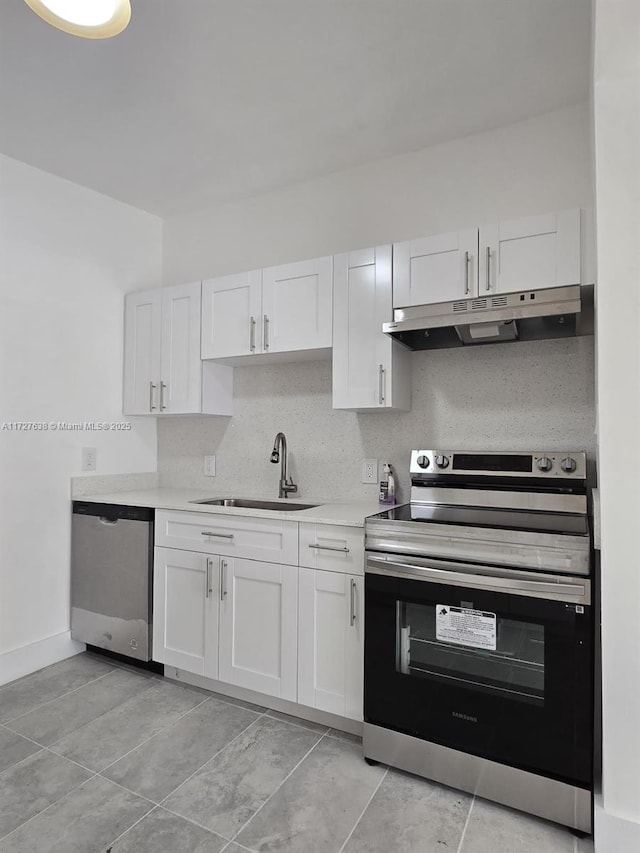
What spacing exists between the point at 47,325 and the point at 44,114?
3.40 ft

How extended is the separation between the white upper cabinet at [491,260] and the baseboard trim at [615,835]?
1782 millimetres

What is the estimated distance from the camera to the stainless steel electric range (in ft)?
5.54

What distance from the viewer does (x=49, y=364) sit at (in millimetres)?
2961

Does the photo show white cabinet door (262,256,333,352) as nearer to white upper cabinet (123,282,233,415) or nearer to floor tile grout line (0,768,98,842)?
white upper cabinet (123,282,233,415)

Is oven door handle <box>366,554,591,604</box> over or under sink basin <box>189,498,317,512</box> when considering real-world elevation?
under

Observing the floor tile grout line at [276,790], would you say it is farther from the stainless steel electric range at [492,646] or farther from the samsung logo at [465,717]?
the samsung logo at [465,717]

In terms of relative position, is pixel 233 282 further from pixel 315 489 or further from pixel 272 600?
pixel 272 600

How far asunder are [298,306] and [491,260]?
3.14 feet

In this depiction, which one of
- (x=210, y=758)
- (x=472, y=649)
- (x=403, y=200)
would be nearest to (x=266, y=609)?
(x=210, y=758)

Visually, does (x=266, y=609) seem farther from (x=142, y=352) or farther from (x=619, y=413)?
(x=142, y=352)

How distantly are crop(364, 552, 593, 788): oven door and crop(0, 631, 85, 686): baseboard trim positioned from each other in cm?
187

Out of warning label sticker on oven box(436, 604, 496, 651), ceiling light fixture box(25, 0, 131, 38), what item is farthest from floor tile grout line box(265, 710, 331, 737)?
ceiling light fixture box(25, 0, 131, 38)

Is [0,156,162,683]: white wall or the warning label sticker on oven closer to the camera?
the warning label sticker on oven

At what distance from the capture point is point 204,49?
202 centimetres
